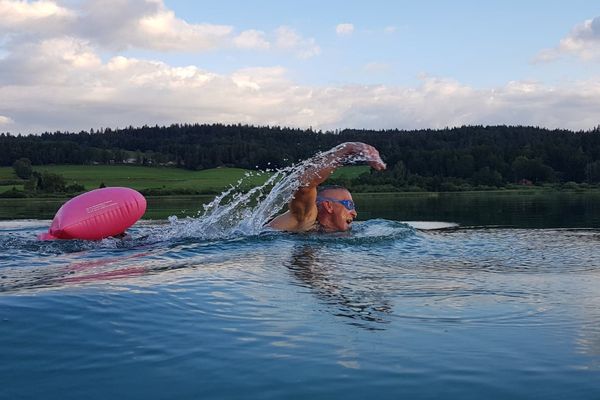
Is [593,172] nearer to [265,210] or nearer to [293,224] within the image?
[293,224]

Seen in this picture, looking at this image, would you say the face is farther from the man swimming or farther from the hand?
the hand

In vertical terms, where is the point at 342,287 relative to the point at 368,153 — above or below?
below

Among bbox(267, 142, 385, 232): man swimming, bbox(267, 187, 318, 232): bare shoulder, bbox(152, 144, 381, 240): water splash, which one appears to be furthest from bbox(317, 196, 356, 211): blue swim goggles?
bbox(152, 144, 381, 240): water splash

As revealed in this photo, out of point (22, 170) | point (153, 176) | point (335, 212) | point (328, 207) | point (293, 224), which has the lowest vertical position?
point (293, 224)

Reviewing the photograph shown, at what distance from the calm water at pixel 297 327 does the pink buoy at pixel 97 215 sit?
163 centimetres

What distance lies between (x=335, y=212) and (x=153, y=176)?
220 ft

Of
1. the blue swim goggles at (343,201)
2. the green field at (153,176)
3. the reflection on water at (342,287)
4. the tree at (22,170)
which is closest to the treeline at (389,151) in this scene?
the green field at (153,176)

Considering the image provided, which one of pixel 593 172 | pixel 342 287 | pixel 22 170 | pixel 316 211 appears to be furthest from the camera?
pixel 593 172

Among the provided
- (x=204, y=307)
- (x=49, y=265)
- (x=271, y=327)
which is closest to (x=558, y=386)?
(x=271, y=327)

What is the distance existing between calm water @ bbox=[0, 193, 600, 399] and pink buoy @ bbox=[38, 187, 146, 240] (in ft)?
5.35

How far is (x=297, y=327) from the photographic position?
547 cm

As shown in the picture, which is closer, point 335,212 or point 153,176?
point 335,212

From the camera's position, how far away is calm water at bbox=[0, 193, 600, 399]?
13.5 ft

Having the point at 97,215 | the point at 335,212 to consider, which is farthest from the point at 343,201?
the point at 97,215
